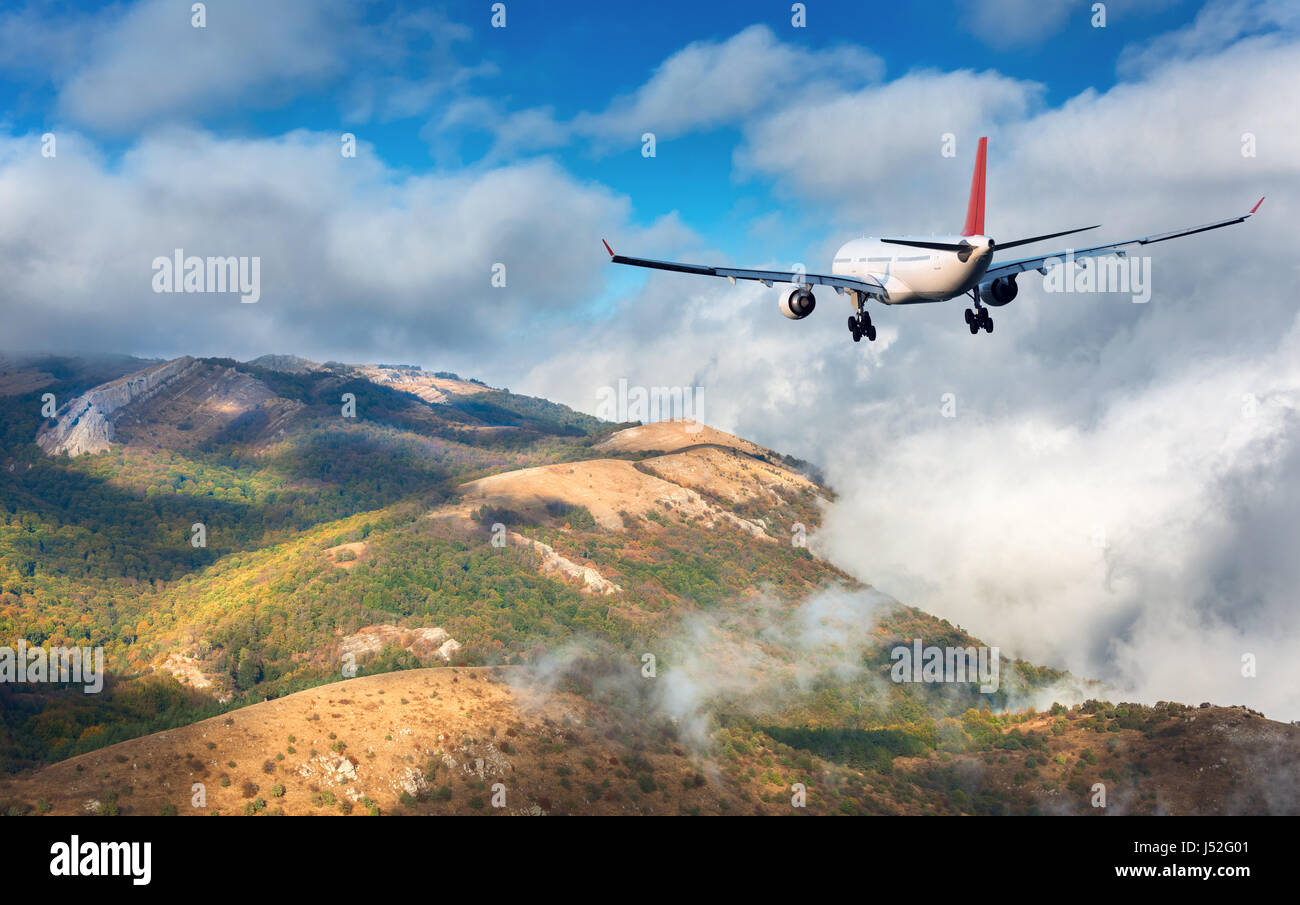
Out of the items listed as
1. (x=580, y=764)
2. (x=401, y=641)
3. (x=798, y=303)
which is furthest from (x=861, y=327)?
(x=401, y=641)

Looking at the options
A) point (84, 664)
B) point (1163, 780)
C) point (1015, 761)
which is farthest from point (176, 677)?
point (1163, 780)

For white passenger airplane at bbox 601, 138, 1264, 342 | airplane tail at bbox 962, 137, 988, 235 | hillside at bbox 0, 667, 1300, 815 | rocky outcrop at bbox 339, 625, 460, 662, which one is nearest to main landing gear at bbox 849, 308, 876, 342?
white passenger airplane at bbox 601, 138, 1264, 342

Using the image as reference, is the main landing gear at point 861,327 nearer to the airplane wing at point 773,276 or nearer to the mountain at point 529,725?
the airplane wing at point 773,276

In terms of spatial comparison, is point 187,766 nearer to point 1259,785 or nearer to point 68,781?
point 68,781

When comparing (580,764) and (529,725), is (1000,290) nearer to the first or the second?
(580,764)

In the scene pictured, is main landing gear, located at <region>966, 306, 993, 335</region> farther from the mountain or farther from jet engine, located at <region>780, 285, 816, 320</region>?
the mountain

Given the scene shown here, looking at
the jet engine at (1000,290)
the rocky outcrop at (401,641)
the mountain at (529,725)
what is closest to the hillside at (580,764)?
the mountain at (529,725)
